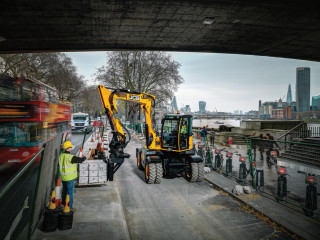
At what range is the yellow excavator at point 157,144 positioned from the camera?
855cm

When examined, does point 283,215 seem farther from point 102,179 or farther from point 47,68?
point 47,68

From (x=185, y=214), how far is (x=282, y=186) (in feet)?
10.5

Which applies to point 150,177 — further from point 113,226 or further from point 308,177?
point 308,177

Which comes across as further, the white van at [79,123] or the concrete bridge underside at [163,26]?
the white van at [79,123]

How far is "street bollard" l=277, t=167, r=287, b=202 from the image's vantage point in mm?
6627

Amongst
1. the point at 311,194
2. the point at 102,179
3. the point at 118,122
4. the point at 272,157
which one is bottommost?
the point at 102,179

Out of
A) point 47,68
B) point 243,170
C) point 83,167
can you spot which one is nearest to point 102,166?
point 83,167

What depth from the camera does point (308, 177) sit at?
19.1 ft

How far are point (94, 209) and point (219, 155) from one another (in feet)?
22.3

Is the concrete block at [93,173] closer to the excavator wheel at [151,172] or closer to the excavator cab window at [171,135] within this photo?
the excavator wheel at [151,172]

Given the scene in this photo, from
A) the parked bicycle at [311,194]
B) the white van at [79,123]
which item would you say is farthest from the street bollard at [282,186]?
the white van at [79,123]

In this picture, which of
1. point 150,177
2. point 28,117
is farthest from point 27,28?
point 150,177

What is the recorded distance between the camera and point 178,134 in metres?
9.20

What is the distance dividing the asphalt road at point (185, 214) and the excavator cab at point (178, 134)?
163 centimetres
